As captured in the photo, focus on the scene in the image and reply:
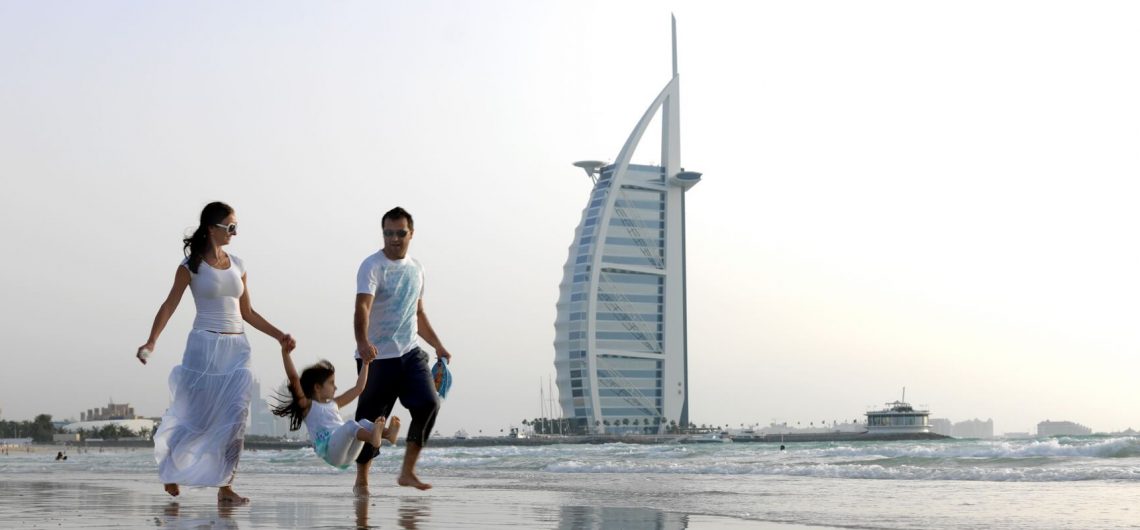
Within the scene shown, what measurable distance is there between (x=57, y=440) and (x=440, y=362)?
14044 cm

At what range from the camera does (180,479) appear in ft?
21.7

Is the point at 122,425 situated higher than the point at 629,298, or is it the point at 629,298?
the point at 629,298

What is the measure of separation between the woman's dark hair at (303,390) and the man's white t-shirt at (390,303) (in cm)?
64

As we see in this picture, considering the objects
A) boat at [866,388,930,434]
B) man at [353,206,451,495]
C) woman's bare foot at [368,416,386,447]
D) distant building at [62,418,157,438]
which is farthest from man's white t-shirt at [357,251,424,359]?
distant building at [62,418,157,438]

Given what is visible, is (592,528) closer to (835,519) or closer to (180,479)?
(835,519)

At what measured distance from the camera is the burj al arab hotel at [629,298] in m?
88.0

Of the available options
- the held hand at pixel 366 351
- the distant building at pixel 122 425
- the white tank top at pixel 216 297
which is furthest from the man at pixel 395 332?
the distant building at pixel 122 425

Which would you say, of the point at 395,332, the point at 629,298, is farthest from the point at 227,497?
the point at 629,298

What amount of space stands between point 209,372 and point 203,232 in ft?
2.39

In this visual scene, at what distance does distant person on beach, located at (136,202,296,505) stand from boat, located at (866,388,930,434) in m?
105

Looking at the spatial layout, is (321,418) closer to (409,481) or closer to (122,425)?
(409,481)

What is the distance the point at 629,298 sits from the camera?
299ft

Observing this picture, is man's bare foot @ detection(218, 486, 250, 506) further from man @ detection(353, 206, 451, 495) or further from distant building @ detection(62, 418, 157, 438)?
distant building @ detection(62, 418, 157, 438)

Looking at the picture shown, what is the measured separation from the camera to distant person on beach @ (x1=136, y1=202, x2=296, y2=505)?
21.5 ft
